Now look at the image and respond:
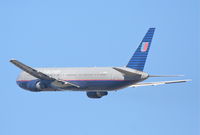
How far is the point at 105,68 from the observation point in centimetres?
13175

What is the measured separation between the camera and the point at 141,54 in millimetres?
128625

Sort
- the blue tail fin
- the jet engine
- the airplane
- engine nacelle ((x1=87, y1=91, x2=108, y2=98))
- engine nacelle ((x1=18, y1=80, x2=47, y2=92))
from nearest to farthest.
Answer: the airplane < the blue tail fin < the jet engine < engine nacelle ((x1=18, y1=80, x2=47, y2=92)) < engine nacelle ((x1=87, y1=91, x2=108, y2=98))

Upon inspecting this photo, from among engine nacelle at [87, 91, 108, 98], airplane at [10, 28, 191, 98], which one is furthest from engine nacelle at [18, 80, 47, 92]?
engine nacelle at [87, 91, 108, 98]

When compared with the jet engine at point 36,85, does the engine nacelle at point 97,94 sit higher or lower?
lower

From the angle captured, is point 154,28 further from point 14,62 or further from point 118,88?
point 14,62

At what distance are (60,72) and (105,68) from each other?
915 cm

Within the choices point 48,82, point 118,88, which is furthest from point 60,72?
point 118,88

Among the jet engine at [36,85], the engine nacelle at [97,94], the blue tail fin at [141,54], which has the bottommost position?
the engine nacelle at [97,94]

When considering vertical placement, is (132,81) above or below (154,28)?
below

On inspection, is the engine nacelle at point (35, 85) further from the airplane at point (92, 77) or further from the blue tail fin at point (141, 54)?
the blue tail fin at point (141, 54)

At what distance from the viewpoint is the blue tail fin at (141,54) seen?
128 meters

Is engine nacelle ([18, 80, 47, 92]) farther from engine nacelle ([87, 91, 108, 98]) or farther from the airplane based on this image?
engine nacelle ([87, 91, 108, 98])

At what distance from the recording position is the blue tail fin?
128125 millimetres

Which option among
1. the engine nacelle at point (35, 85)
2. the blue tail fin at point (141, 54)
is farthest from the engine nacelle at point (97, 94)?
the blue tail fin at point (141, 54)
